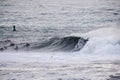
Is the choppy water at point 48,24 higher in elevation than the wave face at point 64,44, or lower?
higher

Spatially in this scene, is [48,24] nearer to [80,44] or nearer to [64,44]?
[64,44]

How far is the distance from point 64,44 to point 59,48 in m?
1.38

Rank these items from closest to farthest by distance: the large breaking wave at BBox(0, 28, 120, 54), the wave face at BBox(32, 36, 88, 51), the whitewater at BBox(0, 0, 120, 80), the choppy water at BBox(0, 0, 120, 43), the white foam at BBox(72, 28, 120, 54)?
1. the whitewater at BBox(0, 0, 120, 80)
2. the white foam at BBox(72, 28, 120, 54)
3. the large breaking wave at BBox(0, 28, 120, 54)
4. the wave face at BBox(32, 36, 88, 51)
5. the choppy water at BBox(0, 0, 120, 43)

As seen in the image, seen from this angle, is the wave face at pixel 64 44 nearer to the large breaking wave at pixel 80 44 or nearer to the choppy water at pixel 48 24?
the large breaking wave at pixel 80 44

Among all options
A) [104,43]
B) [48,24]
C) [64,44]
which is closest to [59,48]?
[64,44]

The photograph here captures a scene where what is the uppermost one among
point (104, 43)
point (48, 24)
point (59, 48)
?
point (48, 24)

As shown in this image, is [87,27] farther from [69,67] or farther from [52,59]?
[69,67]

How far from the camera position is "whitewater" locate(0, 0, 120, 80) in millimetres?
15711

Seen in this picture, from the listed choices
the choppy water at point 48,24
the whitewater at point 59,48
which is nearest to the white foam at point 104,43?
the whitewater at point 59,48

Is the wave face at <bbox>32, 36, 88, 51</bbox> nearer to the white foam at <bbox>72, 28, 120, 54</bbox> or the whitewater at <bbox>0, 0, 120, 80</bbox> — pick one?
the whitewater at <bbox>0, 0, 120, 80</bbox>

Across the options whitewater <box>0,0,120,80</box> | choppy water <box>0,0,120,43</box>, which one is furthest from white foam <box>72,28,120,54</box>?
choppy water <box>0,0,120,43</box>

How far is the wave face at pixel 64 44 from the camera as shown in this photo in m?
25.4

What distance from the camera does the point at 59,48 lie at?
25.6 meters

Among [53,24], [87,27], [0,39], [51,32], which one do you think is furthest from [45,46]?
[53,24]
